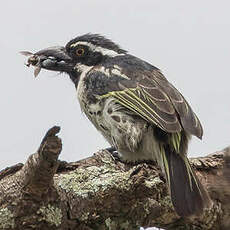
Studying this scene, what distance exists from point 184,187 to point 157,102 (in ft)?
3.24

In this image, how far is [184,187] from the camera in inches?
175

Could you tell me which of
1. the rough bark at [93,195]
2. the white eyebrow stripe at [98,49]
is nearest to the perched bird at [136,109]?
the white eyebrow stripe at [98,49]

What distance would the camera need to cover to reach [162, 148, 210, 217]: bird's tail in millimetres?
4293

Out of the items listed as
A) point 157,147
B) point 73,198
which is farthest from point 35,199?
point 157,147

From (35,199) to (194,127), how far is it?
1.61 meters

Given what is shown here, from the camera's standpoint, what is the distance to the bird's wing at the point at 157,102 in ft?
16.0

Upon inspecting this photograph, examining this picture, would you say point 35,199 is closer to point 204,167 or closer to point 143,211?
point 143,211

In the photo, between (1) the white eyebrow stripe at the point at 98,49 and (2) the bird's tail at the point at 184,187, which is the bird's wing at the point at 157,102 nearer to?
(2) the bird's tail at the point at 184,187

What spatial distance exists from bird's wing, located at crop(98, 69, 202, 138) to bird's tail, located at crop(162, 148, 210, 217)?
0.25 meters

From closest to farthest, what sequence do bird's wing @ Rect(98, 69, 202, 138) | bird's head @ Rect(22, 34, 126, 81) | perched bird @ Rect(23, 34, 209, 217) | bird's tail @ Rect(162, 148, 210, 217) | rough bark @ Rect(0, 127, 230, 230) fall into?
rough bark @ Rect(0, 127, 230, 230), bird's tail @ Rect(162, 148, 210, 217), perched bird @ Rect(23, 34, 209, 217), bird's wing @ Rect(98, 69, 202, 138), bird's head @ Rect(22, 34, 126, 81)

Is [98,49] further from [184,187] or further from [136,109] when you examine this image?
[184,187]

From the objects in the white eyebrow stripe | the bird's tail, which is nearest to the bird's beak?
the white eyebrow stripe

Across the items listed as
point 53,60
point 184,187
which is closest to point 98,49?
point 53,60

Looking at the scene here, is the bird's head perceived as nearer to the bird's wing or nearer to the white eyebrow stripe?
the white eyebrow stripe
